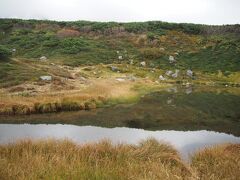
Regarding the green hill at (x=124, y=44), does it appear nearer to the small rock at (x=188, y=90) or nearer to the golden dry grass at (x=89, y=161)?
the small rock at (x=188, y=90)

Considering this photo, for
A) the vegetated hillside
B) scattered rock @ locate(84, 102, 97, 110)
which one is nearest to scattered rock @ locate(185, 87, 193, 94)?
scattered rock @ locate(84, 102, 97, 110)

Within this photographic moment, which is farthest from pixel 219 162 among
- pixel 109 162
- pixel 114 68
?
pixel 114 68

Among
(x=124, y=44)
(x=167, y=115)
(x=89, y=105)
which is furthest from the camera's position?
(x=124, y=44)

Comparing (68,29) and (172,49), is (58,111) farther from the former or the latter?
(68,29)

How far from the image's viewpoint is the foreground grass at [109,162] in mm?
10156

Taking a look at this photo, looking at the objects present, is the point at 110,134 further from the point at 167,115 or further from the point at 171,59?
the point at 171,59

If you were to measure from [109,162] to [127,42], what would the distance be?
6848 cm

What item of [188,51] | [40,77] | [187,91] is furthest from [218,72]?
[40,77]

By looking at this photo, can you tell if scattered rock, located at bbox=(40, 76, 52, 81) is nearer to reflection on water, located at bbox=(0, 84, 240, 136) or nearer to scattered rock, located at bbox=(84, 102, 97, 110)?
reflection on water, located at bbox=(0, 84, 240, 136)

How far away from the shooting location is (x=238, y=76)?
2213 inches

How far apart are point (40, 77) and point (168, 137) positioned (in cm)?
2069

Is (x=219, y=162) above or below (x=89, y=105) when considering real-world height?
above

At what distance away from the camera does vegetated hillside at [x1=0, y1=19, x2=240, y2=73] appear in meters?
64.9

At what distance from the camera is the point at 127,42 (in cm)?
7906
